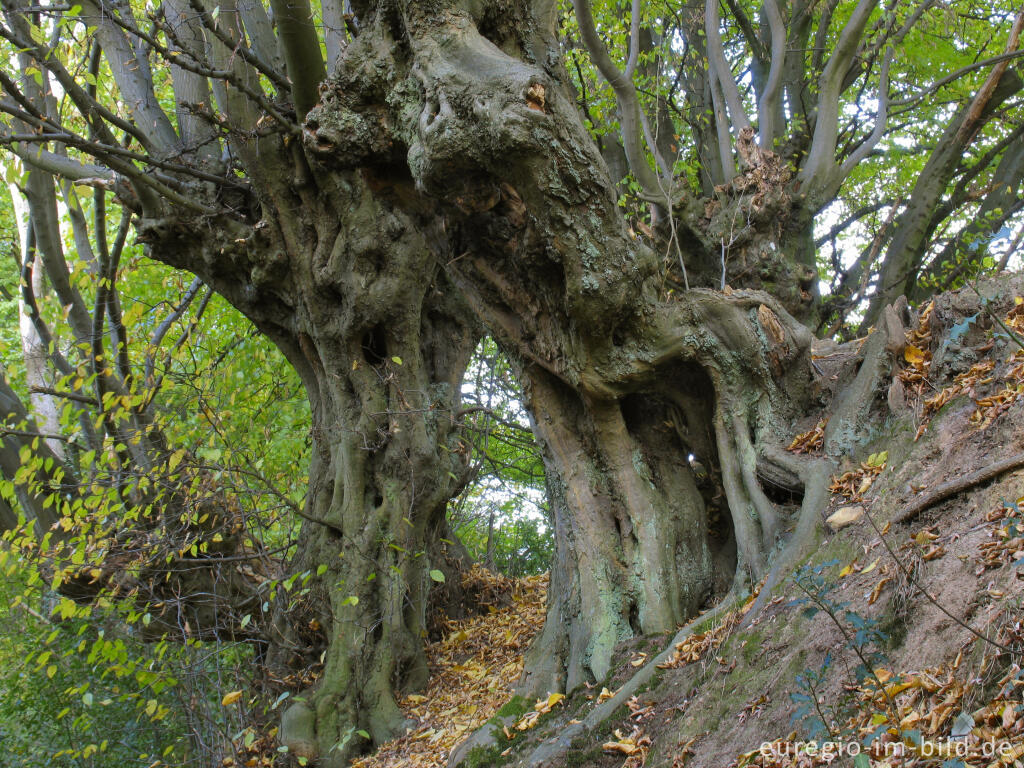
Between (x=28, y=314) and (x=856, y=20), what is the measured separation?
327 inches

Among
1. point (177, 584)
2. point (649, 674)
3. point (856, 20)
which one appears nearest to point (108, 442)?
point (177, 584)

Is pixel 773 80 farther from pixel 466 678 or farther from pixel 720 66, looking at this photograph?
pixel 466 678

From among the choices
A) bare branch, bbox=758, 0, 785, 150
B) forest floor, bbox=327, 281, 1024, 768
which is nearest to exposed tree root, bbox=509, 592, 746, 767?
forest floor, bbox=327, 281, 1024, 768

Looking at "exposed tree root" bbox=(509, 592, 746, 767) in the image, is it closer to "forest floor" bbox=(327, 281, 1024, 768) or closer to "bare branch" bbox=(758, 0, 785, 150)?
"forest floor" bbox=(327, 281, 1024, 768)

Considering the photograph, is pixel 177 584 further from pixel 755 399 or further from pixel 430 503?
pixel 755 399

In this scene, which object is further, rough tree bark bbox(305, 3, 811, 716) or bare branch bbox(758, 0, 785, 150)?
bare branch bbox(758, 0, 785, 150)

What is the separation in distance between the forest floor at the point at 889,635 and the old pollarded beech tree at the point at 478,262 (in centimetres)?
36

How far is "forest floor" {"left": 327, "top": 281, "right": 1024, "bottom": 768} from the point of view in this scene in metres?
2.20

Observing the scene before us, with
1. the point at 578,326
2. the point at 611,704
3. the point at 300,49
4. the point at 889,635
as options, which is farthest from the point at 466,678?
the point at 300,49

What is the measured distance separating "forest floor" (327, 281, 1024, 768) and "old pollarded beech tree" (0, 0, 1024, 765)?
0.36 metres

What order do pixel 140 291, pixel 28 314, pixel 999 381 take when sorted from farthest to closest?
1. pixel 140 291
2. pixel 28 314
3. pixel 999 381

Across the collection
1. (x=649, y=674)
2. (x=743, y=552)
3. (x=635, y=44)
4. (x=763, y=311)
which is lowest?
(x=649, y=674)

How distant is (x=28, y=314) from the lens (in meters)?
7.41

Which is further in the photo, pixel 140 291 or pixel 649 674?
pixel 140 291
